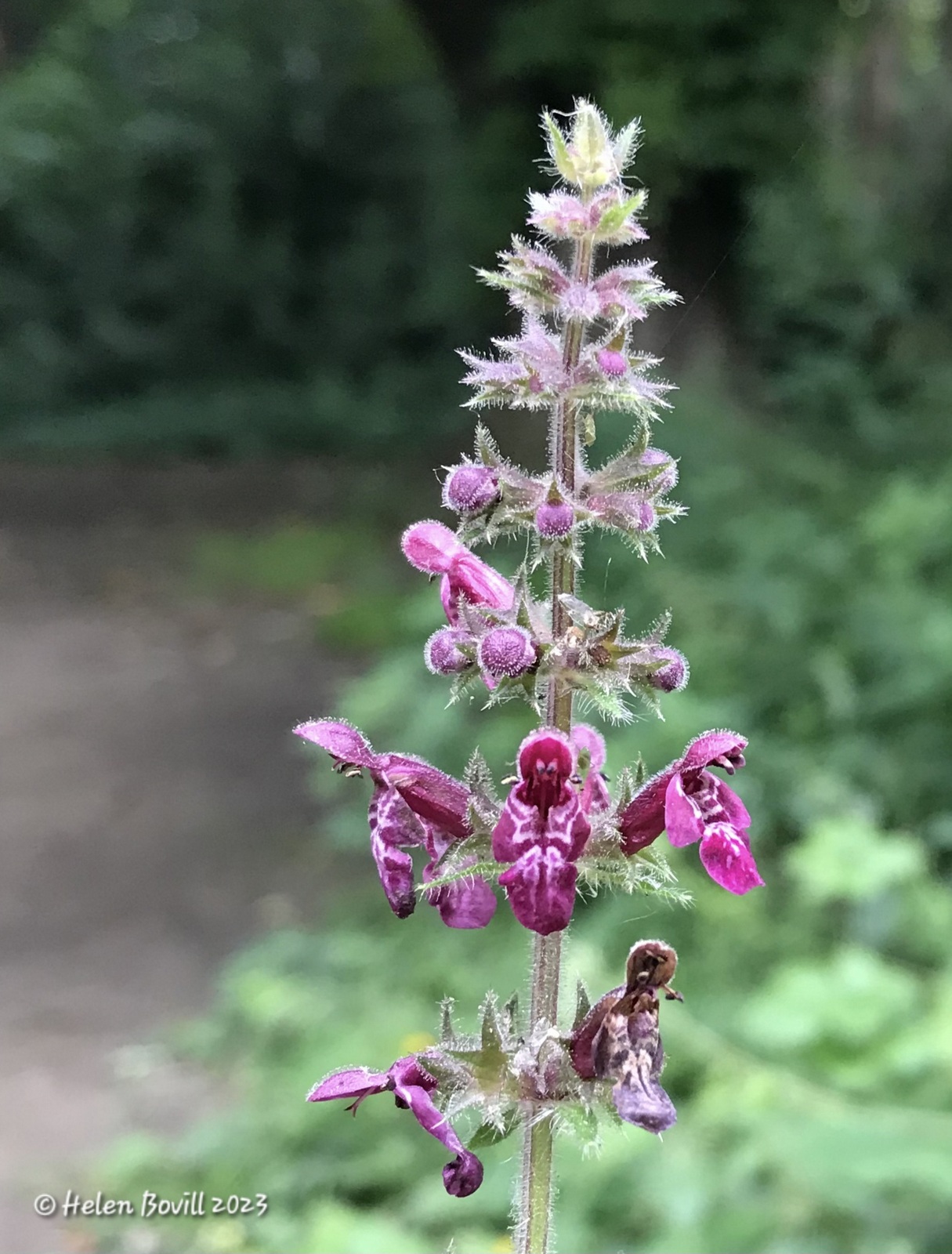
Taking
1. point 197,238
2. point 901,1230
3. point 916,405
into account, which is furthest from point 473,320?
point 901,1230

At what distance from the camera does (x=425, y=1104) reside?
1.35 meters

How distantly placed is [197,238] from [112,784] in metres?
10.9

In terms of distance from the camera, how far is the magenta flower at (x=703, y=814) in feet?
4.32

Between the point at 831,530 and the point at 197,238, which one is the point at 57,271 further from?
the point at 831,530

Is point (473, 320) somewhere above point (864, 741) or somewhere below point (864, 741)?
above

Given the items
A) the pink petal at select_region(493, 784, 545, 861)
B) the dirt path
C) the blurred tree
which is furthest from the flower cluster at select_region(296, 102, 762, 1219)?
the blurred tree

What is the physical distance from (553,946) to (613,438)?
5.94 meters

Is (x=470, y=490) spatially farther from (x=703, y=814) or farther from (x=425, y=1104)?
(x=425, y=1104)

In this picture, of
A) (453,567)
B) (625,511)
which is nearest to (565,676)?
(625,511)

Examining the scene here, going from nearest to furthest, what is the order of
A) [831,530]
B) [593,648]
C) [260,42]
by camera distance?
[593,648] < [831,530] < [260,42]

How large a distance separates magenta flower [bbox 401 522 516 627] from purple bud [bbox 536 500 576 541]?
0.29m

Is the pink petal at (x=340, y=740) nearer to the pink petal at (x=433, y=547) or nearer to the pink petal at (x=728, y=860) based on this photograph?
the pink petal at (x=433, y=547)

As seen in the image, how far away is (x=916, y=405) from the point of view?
11.1m

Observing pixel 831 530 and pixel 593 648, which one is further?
pixel 831 530
